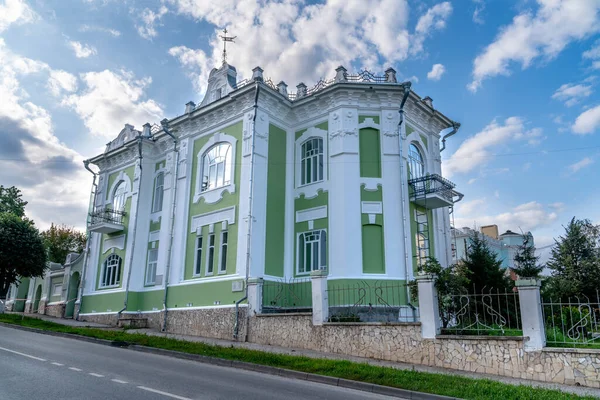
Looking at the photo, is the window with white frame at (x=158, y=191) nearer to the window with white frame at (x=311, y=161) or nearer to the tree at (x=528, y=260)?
the window with white frame at (x=311, y=161)

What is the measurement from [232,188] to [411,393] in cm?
1266

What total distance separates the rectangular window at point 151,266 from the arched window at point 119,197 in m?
3.76

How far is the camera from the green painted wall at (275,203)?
18984mm

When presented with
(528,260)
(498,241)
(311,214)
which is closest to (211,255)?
(311,214)

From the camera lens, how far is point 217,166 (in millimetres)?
21141

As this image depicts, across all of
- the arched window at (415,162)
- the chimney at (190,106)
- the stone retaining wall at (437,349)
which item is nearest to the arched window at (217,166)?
the chimney at (190,106)

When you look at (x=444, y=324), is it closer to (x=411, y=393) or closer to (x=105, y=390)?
(x=411, y=393)

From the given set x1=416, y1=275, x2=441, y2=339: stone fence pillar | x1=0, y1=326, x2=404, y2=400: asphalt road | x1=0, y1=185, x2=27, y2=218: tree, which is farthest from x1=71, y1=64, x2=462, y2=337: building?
x1=0, y1=185, x2=27, y2=218: tree

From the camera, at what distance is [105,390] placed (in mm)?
7930

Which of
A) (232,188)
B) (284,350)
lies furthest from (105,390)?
(232,188)

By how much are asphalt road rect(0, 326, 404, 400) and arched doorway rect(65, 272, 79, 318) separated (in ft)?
51.4

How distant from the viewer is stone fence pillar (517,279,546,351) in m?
10.3

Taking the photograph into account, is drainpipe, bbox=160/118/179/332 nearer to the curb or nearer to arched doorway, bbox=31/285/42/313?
the curb

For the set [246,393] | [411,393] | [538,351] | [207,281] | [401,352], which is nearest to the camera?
[246,393]
